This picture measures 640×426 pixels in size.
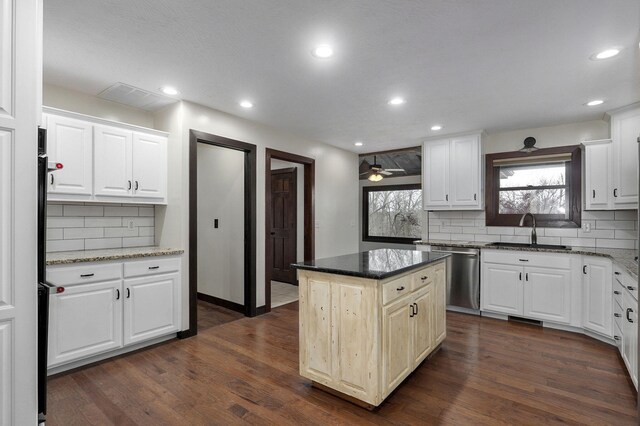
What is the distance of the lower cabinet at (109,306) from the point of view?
2.64 m

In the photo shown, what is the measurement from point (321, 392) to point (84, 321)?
2.07m

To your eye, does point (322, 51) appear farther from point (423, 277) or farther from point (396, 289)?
point (423, 277)

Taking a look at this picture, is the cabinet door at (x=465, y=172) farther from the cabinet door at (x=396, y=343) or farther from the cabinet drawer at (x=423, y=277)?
the cabinet door at (x=396, y=343)

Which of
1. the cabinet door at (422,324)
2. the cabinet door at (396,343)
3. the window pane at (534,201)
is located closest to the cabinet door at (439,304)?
the cabinet door at (422,324)

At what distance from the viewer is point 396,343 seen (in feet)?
7.46

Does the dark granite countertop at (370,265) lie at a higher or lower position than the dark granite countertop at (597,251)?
higher

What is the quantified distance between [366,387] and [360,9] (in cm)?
236

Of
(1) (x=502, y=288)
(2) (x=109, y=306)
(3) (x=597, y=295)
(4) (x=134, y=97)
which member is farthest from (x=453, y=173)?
(2) (x=109, y=306)

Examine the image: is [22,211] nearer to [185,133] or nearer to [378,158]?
[185,133]

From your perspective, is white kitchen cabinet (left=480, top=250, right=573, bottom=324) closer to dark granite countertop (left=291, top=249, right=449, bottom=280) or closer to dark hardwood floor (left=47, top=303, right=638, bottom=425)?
dark hardwood floor (left=47, top=303, right=638, bottom=425)

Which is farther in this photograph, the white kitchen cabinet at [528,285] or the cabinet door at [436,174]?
the cabinet door at [436,174]

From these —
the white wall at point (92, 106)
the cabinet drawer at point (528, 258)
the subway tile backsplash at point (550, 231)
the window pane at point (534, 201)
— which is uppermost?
the white wall at point (92, 106)

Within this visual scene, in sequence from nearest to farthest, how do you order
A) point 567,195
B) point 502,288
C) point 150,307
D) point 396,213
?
point 150,307, point 502,288, point 567,195, point 396,213

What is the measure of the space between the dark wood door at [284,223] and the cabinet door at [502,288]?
3280mm
